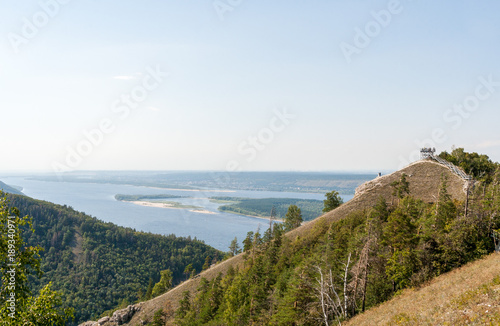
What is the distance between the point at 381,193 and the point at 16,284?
7176 centimetres

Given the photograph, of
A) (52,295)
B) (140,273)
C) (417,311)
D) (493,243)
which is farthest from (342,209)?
(140,273)

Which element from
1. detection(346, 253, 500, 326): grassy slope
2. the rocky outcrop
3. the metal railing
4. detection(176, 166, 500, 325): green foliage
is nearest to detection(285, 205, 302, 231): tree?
the metal railing

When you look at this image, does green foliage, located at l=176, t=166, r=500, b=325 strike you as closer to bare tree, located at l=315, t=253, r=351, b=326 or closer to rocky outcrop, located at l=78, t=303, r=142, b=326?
bare tree, located at l=315, t=253, r=351, b=326

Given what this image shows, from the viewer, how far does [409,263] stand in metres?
32.1

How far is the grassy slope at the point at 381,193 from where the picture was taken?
192 ft

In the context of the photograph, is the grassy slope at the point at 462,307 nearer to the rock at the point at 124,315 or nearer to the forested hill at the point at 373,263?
the forested hill at the point at 373,263

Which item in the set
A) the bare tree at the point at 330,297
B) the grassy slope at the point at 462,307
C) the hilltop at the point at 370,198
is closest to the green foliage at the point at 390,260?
the bare tree at the point at 330,297

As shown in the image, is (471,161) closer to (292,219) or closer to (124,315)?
(292,219)

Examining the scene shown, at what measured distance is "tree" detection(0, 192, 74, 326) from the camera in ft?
33.4

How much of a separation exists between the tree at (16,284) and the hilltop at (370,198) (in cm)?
4734

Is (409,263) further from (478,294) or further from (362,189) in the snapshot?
(362,189)

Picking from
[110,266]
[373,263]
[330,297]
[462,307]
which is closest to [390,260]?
[373,263]

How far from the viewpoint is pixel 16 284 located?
34.3 feet

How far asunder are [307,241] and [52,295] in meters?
57.4
